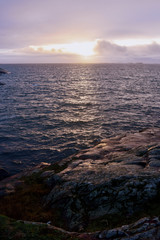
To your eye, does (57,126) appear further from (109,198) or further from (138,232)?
(138,232)

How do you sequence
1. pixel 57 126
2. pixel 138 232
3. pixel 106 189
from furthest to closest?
pixel 57 126
pixel 106 189
pixel 138 232

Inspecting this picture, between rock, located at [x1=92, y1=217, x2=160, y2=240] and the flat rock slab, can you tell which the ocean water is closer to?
the flat rock slab

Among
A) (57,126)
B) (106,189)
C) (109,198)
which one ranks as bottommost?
(57,126)

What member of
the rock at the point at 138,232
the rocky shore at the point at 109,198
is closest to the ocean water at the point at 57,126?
the rocky shore at the point at 109,198

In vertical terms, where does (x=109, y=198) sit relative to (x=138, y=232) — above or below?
below

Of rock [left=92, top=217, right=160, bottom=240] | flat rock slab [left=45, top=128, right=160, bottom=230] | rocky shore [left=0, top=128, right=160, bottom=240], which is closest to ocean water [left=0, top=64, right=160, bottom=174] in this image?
rocky shore [left=0, top=128, right=160, bottom=240]

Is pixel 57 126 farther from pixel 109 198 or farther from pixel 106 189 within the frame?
pixel 109 198

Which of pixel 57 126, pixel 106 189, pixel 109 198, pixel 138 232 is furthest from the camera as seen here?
pixel 57 126

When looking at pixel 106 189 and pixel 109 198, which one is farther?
pixel 106 189

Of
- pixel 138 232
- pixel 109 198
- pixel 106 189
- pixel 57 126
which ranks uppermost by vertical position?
pixel 138 232

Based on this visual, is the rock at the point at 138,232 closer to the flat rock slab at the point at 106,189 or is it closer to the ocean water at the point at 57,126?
the flat rock slab at the point at 106,189

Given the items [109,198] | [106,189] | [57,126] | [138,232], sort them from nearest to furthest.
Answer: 1. [138,232]
2. [109,198]
3. [106,189]
4. [57,126]

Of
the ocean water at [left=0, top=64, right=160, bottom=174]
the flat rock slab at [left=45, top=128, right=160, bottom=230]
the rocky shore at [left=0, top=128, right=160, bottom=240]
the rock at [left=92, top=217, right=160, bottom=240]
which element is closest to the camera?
the rock at [left=92, top=217, right=160, bottom=240]

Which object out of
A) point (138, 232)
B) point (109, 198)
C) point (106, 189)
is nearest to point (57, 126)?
point (106, 189)
